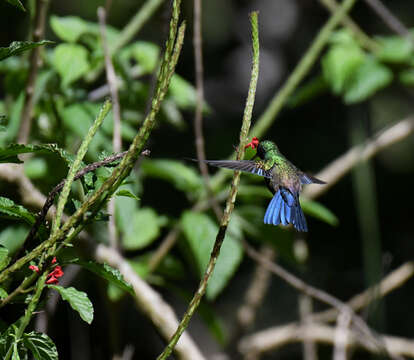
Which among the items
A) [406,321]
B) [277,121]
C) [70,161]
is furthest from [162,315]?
[406,321]

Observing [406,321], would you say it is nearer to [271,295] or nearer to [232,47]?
[271,295]

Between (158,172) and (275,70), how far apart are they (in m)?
1.85

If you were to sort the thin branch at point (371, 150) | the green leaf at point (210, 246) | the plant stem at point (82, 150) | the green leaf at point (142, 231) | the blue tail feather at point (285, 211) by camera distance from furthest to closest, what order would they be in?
the thin branch at point (371, 150)
the green leaf at point (142, 231)
the green leaf at point (210, 246)
the blue tail feather at point (285, 211)
the plant stem at point (82, 150)

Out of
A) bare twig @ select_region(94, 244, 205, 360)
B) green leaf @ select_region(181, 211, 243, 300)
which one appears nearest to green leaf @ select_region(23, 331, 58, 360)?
bare twig @ select_region(94, 244, 205, 360)

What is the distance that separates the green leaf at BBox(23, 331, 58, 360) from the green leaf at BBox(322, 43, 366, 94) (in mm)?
1205

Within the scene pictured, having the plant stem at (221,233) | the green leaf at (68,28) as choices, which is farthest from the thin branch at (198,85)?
the plant stem at (221,233)

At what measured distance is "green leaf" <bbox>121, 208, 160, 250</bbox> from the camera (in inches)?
57.2

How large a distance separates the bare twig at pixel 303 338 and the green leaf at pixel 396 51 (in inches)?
28.5

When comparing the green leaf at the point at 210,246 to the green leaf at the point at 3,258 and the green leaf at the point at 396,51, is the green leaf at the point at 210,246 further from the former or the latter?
the green leaf at the point at 3,258

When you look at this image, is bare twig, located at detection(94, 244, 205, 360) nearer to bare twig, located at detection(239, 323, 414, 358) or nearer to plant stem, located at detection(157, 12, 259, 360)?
plant stem, located at detection(157, 12, 259, 360)

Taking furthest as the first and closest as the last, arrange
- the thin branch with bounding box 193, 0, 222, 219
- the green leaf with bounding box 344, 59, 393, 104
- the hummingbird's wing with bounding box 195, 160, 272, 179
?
the green leaf with bounding box 344, 59, 393, 104 → the thin branch with bounding box 193, 0, 222, 219 → the hummingbird's wing with bounding box 195, 160, 272, 179

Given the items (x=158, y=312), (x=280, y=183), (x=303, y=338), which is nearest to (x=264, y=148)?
(x=280, y=183)

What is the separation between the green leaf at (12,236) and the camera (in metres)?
1.03

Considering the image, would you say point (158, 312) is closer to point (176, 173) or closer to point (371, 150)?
point (176, 173)
